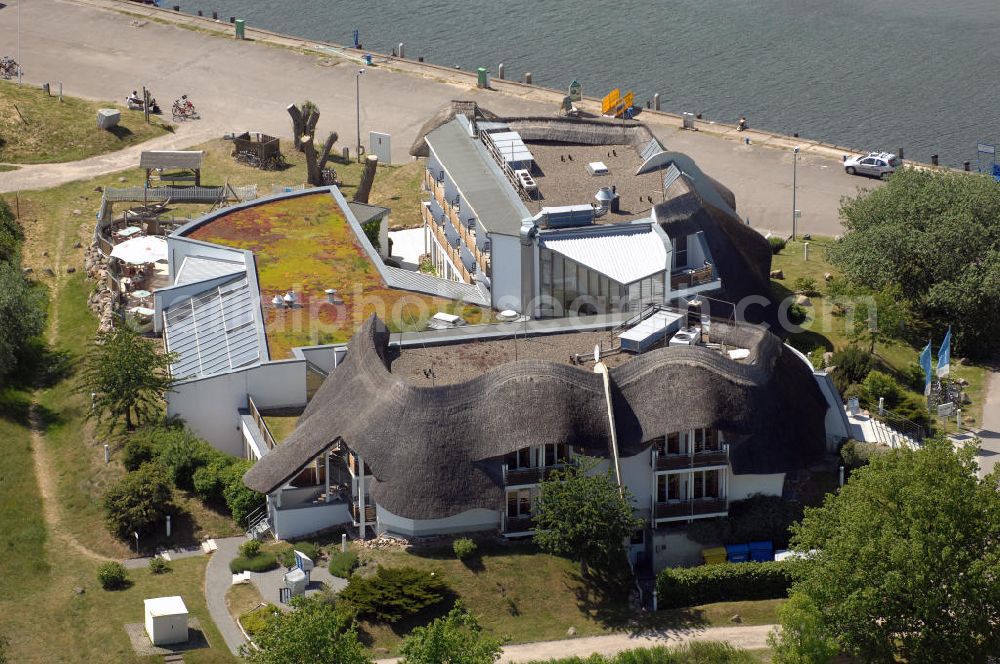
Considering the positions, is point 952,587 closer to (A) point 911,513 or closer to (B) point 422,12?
(A) point 911,513

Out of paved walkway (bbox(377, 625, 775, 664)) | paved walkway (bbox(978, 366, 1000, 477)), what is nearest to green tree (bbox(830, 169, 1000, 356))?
paved walkway (bbox(978, 366, 1000, 477))

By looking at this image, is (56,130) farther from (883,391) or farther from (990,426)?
(990,426)

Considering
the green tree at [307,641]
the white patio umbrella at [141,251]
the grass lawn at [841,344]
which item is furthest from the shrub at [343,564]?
A: the grass lawn at [841,344]

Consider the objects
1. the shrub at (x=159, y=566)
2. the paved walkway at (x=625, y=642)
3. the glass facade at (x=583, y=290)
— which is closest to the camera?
the paved walkway at (x=625, y=642)

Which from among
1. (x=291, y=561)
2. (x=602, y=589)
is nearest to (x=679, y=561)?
(x=602, y=589)

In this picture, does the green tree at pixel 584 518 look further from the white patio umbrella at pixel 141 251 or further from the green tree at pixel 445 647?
the white patio umbrella at pixel 141 251

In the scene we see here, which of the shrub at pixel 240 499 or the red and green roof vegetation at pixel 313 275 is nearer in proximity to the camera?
the shrub at pixel 240 499

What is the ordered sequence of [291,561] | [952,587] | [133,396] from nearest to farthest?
1. [952,587]
2. [291,561]
3. [133,396]
